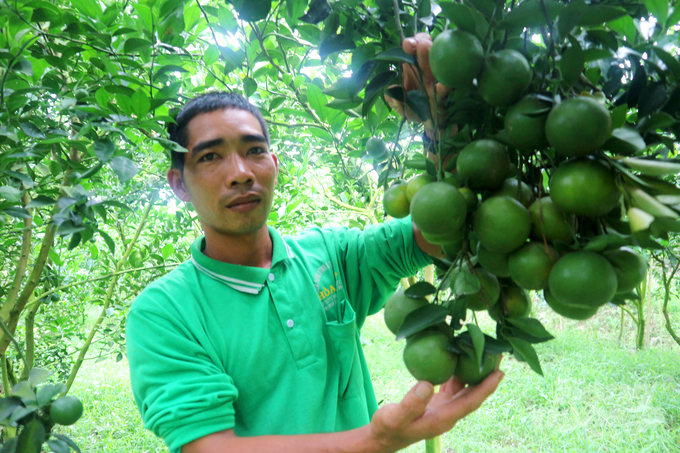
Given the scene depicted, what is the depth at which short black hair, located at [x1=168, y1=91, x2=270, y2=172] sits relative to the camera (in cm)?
116

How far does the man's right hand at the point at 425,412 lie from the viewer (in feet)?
1.91

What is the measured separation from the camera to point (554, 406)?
315cm

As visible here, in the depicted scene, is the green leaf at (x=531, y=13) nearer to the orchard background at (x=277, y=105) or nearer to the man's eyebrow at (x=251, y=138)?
the orchard background at (x=277, y=105)

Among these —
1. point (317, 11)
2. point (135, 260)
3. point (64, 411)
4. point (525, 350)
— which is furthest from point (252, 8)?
point (135, 260)

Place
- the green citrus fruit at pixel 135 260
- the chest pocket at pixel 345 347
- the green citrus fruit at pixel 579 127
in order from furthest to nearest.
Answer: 1. the green citrus fruit at pixel 135 260
2. the chest pocket at pixel 345 347
3. the green citrus fruit at pixel 579 127

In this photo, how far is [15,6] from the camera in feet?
2.88

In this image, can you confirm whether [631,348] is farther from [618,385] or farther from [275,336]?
[275,336]

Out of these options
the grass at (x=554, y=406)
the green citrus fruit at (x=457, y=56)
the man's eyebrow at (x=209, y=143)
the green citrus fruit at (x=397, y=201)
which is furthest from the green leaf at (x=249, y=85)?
the grass at (x=554, y=406)

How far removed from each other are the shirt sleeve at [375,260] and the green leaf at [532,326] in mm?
692

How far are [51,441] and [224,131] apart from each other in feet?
2.66

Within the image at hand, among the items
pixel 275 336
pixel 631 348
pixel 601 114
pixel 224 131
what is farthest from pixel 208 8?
pixel 631 348

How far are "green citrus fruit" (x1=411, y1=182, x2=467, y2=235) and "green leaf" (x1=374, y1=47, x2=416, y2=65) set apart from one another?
0.54ft

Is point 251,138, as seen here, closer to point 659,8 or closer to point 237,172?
point 237,172

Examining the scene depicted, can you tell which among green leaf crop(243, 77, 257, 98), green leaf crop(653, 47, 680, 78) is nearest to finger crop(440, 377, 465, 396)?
green leaf crop(653, 47, 680, 78)
